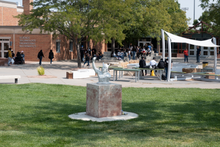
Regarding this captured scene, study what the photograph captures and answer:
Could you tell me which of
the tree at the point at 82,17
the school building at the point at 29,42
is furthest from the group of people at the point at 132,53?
the tree at the point at 82,17

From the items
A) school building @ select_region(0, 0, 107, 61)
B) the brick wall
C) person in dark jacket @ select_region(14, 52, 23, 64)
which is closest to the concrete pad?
person in dark jacket @ select_region(14, 52, 23, 64)

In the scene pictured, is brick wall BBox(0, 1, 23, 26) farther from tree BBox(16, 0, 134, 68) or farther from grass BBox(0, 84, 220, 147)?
grass BBox(0, 84, 220, 147)

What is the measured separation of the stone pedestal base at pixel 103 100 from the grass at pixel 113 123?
0.56 metres

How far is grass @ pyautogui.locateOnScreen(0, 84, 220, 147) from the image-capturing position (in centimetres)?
608

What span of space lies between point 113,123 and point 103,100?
0.73 metres

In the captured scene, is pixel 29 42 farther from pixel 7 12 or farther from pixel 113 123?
pixel 113 123

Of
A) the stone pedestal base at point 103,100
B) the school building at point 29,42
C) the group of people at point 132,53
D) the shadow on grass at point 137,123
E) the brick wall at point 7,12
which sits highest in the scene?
the brick wall at point 7,12

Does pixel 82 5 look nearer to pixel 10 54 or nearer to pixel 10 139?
pixel 10 54

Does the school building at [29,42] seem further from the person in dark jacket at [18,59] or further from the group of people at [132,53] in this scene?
the person in dark jacket at [18,59]

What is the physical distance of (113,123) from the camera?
7.73 metres

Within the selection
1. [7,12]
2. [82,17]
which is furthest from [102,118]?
[7,12]

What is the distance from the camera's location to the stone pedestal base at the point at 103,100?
26.8 ft

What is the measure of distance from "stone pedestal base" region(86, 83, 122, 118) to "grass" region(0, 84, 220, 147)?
56cm

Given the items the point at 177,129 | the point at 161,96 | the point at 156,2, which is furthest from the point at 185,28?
the point at 177,129
